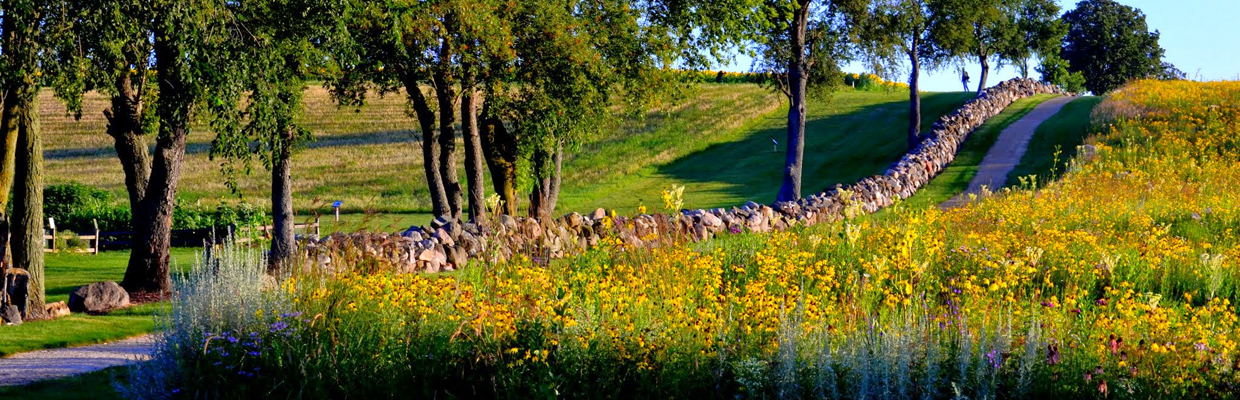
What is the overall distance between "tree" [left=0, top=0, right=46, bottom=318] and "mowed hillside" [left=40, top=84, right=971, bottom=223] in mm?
17365

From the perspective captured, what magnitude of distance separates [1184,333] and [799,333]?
9.67 feet

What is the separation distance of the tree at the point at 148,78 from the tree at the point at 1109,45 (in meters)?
65.1

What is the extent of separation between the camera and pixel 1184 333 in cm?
759

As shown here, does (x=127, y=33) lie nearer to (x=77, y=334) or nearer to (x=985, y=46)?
(x=77, y=334)

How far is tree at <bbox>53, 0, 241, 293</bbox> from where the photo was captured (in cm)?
1217

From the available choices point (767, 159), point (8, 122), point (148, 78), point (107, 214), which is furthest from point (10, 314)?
point (767, 159)

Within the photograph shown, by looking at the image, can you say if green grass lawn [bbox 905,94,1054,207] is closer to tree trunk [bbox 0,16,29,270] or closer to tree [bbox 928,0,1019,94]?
tree [bbox 928,0,1019,94]

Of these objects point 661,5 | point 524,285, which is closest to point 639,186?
point 661,5

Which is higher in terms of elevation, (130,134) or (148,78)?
(148,78)

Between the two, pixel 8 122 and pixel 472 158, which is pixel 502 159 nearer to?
pixel 472 158

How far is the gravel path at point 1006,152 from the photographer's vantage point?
2684 cm

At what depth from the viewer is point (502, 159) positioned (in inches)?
963

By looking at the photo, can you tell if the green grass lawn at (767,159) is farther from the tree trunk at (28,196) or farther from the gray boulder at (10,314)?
the gray boulder at (10,314)

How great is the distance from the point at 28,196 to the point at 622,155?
33390 millimetres
